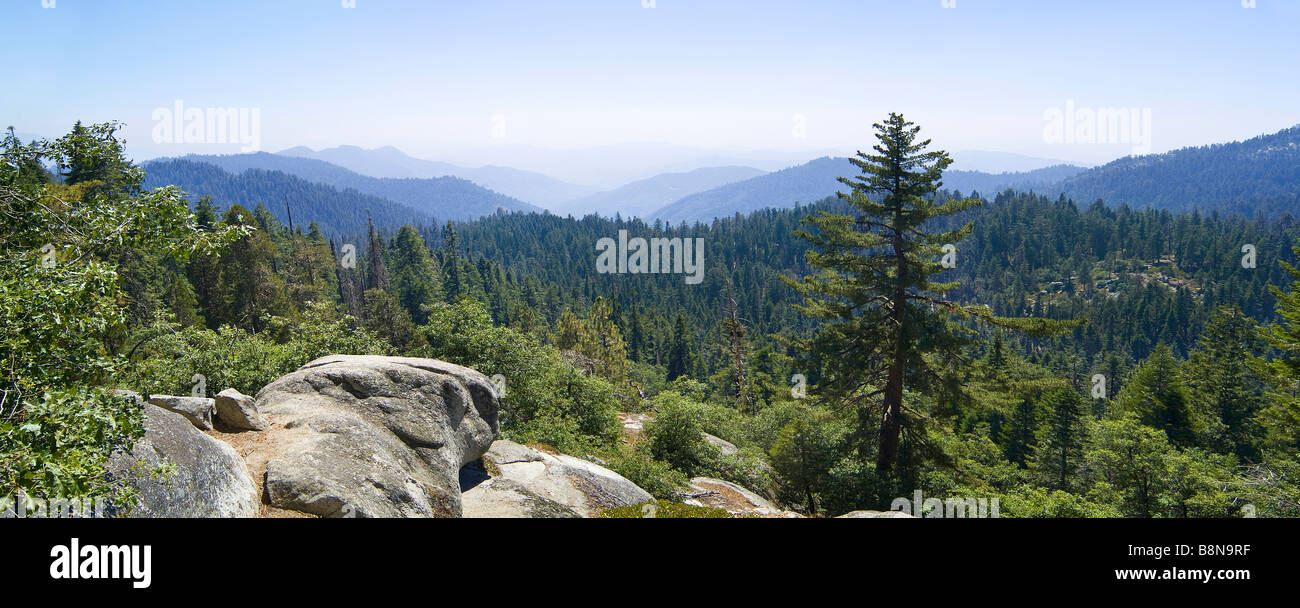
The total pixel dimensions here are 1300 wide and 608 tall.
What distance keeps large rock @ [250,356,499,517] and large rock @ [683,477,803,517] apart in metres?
7.00

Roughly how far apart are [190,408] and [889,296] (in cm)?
1978

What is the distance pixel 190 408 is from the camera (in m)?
10.5

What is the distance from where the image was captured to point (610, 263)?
189 m

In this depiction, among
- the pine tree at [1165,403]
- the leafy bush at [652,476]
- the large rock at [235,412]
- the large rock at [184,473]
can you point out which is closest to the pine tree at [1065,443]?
the pine tree at [1165,403]

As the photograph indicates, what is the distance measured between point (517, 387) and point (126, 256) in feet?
96.0

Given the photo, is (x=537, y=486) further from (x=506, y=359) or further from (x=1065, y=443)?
(x=1065, y=443)

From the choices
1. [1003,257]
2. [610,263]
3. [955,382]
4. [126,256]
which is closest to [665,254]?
[610,263]

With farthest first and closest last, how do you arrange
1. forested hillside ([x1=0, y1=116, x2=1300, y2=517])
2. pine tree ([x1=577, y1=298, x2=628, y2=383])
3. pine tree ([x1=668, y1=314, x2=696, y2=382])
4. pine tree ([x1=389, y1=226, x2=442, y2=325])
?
pine tree ([x1=668, y1=314, x2=696, y2=382]) < pine tree ([x1=389, y1=226, x2=442, y2=325]) < pine tree ([x1=577, y1=298, x2=628, y2=383]) < forested hillside ([x1=0, y1=116, x2=1300, y2=517])

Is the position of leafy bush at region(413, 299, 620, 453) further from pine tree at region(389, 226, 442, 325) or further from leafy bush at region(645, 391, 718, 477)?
pine tree at region(389, 226, 442, 325)

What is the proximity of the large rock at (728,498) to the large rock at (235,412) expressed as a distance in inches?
435

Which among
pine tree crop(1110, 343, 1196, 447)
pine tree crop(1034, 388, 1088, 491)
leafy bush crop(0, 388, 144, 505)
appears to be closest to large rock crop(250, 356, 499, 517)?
leafy bush crop(0, 388, 144, 505)

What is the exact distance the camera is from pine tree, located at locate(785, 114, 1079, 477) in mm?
19578

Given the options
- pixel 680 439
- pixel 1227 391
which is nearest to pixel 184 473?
pixel 680 439
